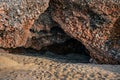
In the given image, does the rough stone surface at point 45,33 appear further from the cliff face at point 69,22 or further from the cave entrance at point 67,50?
the cave entrance at point 67,50

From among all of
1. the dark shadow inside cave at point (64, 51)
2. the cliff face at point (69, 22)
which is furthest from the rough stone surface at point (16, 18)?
the dark shadow inside cave at point (64, 51)

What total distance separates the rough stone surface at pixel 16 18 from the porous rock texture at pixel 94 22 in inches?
19.9

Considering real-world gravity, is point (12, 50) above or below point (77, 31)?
below

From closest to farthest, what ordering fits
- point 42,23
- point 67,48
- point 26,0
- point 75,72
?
point 75,72 < point 26,0 < point 42,23 < point 67,48

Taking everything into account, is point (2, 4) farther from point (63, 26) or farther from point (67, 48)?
point (67, 48)

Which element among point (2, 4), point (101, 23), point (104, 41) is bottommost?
point (104, 41)

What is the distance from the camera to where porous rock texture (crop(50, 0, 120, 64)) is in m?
4.93

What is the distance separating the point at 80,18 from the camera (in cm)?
511

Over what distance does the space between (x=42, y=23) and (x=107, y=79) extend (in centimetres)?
190

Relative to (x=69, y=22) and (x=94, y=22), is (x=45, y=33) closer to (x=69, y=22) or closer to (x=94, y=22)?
Answer: (x=69, y=22)

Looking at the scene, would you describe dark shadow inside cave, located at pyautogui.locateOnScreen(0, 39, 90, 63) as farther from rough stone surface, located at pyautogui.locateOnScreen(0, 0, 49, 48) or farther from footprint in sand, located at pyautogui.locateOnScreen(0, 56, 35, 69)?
rough stone surface, located at pyautogui.locateOnScreen(0, 0, 49, 48)

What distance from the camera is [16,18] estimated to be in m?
4.61

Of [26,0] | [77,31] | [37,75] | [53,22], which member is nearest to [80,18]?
[77,31]

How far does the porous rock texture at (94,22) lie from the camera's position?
4934mm
